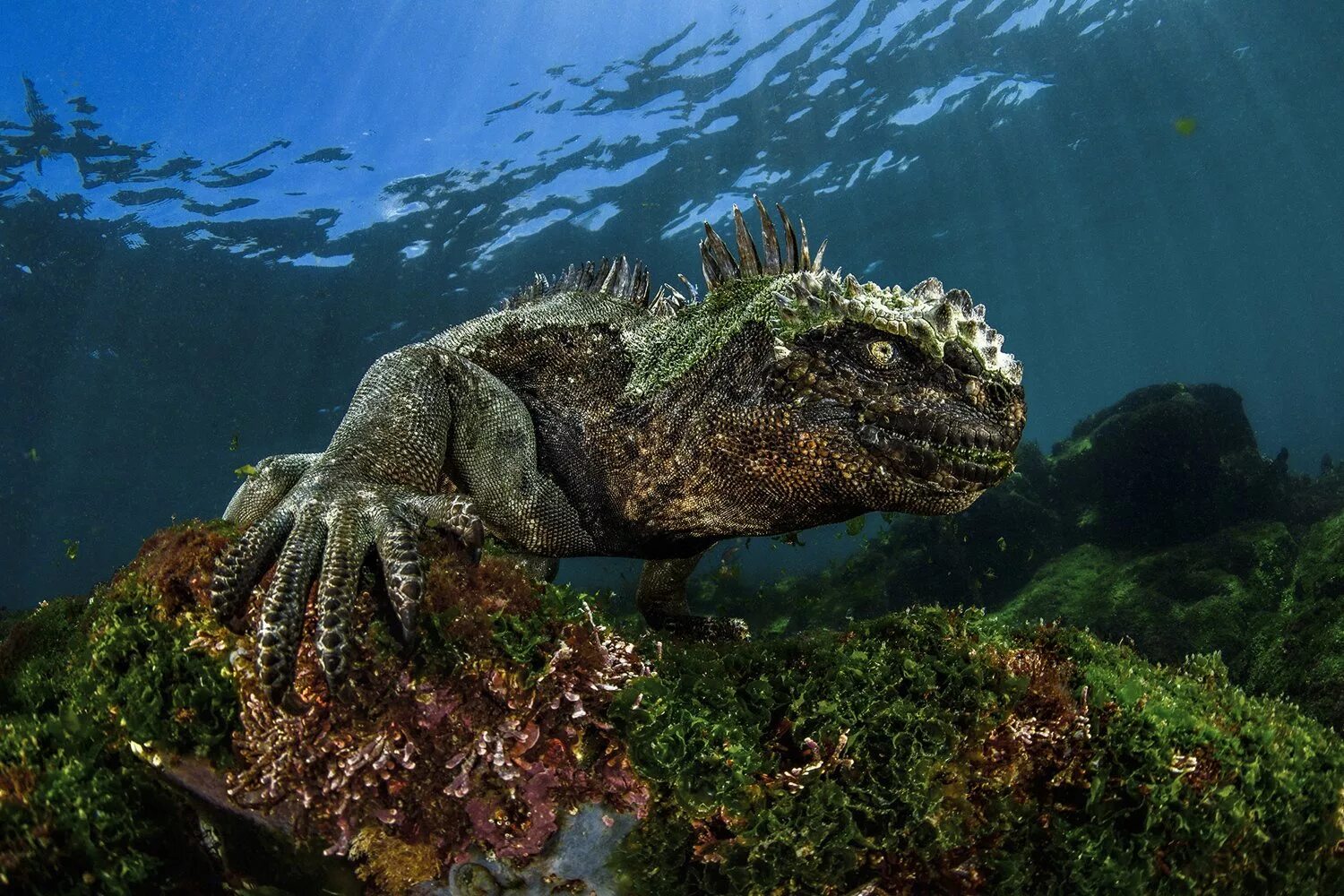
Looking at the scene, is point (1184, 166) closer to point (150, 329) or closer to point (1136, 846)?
point (1136, 846)

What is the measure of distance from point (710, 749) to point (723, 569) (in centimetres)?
1423

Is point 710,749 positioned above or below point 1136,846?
above

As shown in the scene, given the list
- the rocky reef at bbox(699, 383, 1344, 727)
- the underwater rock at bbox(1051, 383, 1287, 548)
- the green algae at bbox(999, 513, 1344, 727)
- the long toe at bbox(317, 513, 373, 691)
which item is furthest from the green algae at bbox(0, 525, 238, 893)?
the underwater rock at bbox(1051, 383, 1287, 548)

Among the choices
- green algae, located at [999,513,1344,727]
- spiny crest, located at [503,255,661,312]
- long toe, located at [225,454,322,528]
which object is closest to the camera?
long toe, located at [225,454,322,528]

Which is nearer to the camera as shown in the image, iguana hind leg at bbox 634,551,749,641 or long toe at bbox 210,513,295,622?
long toe at bbox 210,513,295,622

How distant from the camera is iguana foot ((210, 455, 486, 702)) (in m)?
1.77

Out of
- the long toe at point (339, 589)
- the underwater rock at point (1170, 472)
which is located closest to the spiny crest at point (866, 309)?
the long toe at point (339, 589)

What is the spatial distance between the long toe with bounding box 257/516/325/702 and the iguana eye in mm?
2072

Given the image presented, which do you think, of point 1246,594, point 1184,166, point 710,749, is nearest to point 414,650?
point 710,749

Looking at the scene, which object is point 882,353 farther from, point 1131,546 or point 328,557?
point 1131,546

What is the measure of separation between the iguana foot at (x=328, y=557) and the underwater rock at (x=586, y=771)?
69 mm

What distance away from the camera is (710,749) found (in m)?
1.86

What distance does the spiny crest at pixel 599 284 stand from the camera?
3.82m

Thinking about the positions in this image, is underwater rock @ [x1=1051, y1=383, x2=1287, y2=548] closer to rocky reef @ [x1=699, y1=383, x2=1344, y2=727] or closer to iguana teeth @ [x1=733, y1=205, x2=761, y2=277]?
rocky reef @ [x1=699, y1=383, x2=1344, y2=727]
